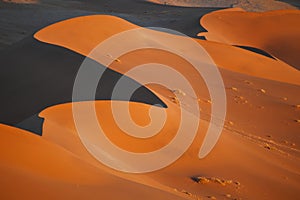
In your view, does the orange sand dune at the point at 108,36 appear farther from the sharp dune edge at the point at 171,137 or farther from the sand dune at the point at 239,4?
the sand dune at the point at 239,4

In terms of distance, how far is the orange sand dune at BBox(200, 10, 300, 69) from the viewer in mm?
17422

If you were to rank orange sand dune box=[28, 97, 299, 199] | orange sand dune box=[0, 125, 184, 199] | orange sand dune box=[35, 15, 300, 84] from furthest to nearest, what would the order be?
orange sand dune box=[35, 15, 300, 84] < orange sand dune box=[28, 97, 299, 199] < orange sand dune box=[0, 125, 184, 199]

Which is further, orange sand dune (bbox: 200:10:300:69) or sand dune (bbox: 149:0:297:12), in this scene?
sand dune (bbox: 149:0:297:12)

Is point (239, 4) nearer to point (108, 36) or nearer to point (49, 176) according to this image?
point (108, 36)

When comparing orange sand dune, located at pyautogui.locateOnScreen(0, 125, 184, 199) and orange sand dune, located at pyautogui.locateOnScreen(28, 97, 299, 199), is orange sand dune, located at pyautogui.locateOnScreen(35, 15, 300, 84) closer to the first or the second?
orange sand dune, located at pyautogui.locateOnScreen(28, 97, 299, 199)

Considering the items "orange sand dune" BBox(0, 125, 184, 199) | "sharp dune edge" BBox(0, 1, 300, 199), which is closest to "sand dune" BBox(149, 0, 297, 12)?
"sharp dune edge" BBox(0, 1, 300, 199)

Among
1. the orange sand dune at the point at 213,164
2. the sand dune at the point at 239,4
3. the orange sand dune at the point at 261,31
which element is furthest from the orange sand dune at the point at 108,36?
the sand dune at the point at 239,4

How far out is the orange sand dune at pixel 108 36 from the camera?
10031 millimetres

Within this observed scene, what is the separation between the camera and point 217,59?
553 inches

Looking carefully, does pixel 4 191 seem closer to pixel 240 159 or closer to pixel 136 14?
pixel 240 159

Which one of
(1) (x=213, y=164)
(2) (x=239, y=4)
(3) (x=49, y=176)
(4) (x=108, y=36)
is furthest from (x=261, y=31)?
(3) (x=49, y=176)

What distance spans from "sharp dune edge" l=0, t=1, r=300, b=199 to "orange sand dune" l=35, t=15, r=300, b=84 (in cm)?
3

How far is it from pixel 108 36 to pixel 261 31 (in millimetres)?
9506

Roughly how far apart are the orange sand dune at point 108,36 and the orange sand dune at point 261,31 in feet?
8.20
